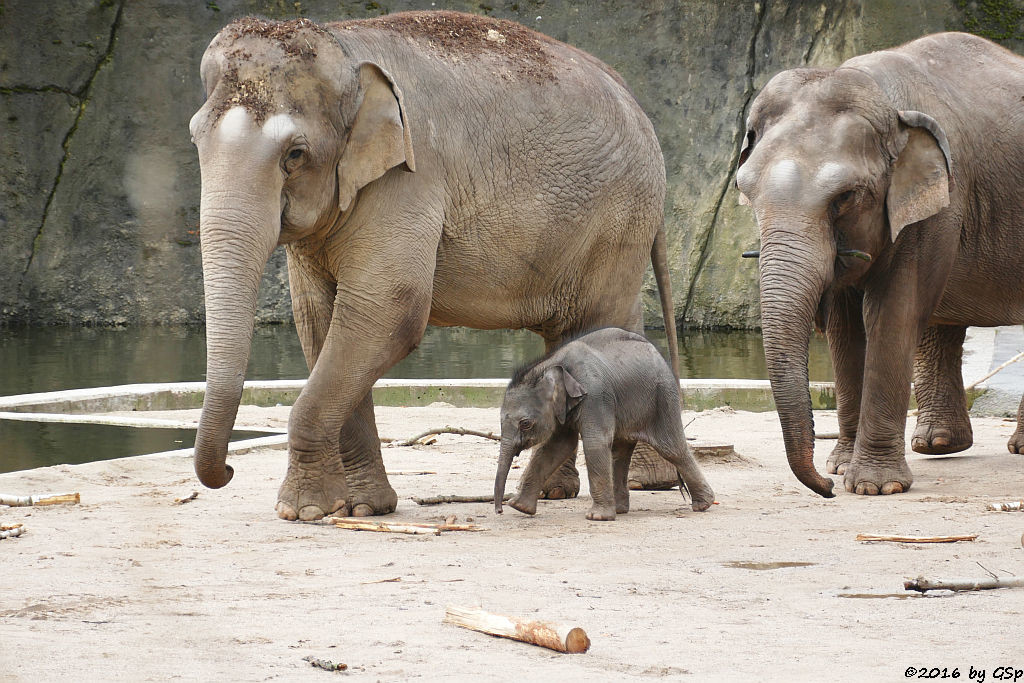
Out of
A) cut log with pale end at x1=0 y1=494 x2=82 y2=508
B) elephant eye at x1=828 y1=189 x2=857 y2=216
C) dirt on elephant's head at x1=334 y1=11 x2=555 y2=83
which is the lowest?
cut log with pale end at x1=0 y1=494 x2=82 y2=508

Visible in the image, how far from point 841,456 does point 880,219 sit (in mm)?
1693

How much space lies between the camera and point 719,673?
3436 millimetres

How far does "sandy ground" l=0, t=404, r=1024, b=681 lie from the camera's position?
3.54 metres

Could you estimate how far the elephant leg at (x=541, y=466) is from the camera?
605 cm

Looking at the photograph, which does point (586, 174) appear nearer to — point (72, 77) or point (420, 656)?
point (420, 656)

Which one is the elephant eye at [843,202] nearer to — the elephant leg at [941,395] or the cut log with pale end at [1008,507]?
the cut log with pale end at [1008,507]

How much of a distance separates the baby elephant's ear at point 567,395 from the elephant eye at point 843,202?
57.9 inches

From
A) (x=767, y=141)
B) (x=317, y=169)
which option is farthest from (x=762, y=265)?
(x=317, y=169)

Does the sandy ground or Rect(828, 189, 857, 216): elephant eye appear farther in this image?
Rect(828, 189, 857, 216): elephant eye

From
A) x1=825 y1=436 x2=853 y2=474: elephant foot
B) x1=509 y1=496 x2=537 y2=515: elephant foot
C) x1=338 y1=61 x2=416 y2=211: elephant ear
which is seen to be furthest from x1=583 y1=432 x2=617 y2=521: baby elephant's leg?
x1=825 y1=436 x2=853 y2=474: elephant foot

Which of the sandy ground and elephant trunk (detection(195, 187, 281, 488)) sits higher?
elephant trunk (detection(195, 187, 281, 488))

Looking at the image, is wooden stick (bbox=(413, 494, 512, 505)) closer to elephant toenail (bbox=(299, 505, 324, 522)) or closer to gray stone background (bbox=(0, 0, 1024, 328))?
elephant toenail (bbox=(299, 505, 324, 522))

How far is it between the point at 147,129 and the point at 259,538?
15.6m

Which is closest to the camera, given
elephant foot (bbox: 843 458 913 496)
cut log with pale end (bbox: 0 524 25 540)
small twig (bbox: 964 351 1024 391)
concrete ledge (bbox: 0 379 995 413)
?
cut log with pale end (bbox: 0 524 25 540)
